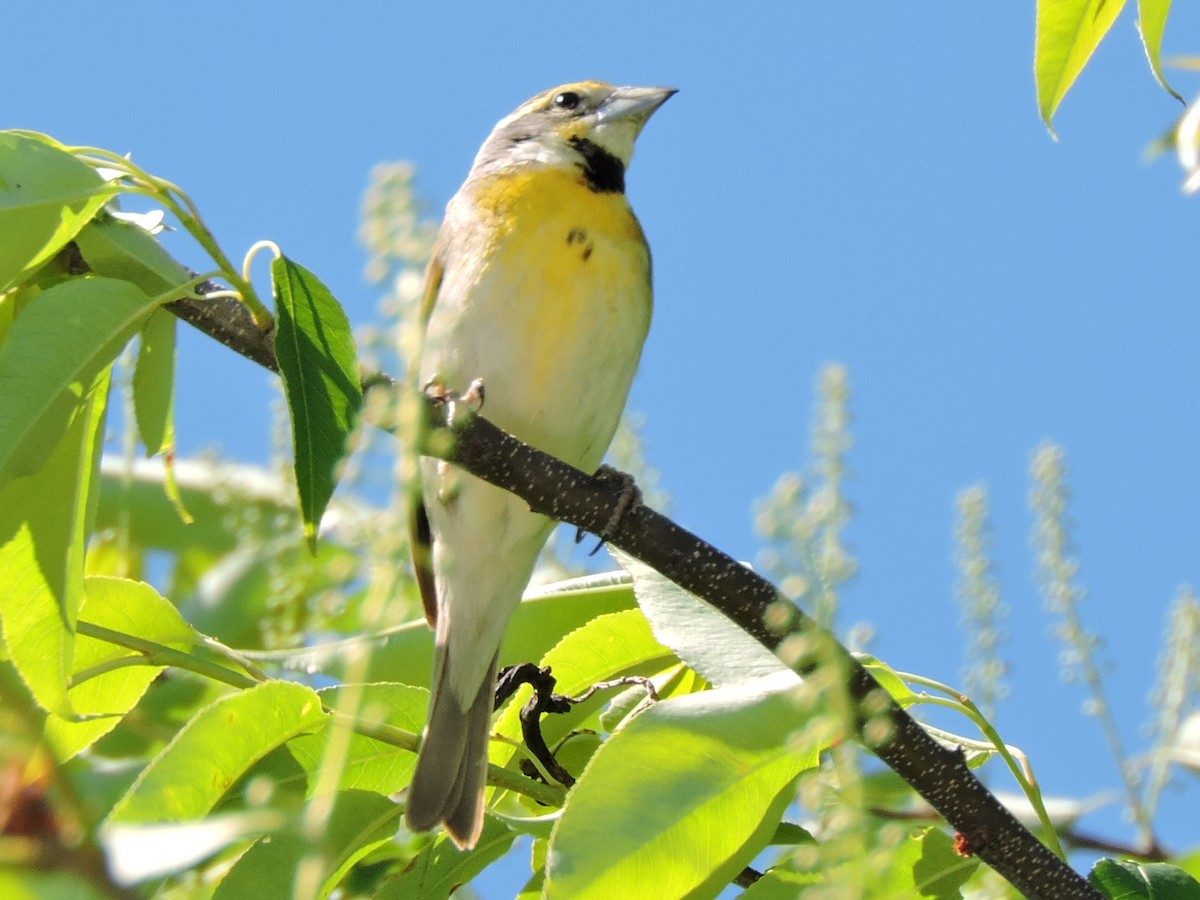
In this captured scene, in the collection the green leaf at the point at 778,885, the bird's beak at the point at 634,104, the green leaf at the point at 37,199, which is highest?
the bird's beak at the point at 634,104

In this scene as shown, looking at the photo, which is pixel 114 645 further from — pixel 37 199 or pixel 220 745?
pixel 37 199

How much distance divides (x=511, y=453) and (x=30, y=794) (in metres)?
1.45

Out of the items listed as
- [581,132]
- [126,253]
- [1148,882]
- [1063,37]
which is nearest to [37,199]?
[126,253]

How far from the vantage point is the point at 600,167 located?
414 cm

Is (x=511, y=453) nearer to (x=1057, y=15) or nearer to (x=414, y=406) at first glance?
(x=1057, y=15)

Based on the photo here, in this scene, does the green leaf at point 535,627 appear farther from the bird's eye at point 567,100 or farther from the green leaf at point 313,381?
the bird's eye at point 567,100

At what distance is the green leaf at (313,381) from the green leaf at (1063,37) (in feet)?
2.96

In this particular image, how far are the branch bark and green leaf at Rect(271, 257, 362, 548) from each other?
56mm

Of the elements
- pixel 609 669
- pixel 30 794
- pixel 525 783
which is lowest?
pixel 30 794

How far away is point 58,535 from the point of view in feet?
6.07

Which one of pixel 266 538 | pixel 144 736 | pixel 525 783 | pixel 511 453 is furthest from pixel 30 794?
pixel 266 538

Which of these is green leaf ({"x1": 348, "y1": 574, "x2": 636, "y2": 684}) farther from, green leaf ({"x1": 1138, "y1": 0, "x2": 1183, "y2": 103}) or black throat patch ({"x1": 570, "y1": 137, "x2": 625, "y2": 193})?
black throat patch ({"x1": 570, "y1": 137, "x2": 625, "y2": 193})

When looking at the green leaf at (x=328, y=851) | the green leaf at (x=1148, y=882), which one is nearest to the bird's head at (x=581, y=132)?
the green leaf at (x=328, y=851)

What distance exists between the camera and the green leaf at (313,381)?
5.90 feet
